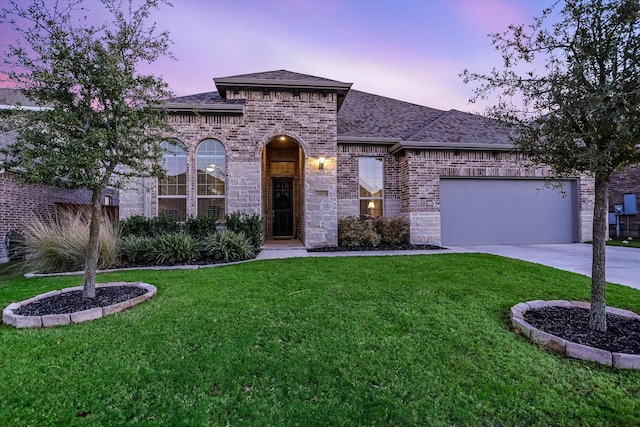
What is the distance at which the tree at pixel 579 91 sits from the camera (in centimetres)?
270

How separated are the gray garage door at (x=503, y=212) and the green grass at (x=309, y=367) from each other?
583cm

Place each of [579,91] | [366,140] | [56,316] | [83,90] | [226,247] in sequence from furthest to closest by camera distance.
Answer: [366,140], [226,247], [83,90], [56,316], [579,91]

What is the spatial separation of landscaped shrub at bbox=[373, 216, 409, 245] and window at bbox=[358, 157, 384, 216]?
74cm

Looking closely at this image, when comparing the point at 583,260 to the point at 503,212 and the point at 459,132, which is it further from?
the point at 459,132

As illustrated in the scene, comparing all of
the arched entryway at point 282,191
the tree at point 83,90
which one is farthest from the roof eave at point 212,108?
the tree at point 83,90

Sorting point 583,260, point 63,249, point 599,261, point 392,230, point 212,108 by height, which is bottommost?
point 583,260

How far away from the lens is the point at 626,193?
13125mm

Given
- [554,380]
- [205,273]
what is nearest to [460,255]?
[554,380]

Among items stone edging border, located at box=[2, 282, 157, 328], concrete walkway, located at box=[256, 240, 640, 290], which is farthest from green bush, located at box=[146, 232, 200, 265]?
stone edging border, located at box=[2, 282, 157, 328]

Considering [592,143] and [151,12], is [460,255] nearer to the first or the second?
[592,143]

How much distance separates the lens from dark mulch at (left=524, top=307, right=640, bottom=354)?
9.09 feet

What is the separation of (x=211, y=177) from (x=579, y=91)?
8.72m

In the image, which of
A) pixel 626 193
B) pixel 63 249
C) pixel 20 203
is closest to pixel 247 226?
pixel 63 249

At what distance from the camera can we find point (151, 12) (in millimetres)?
4059
